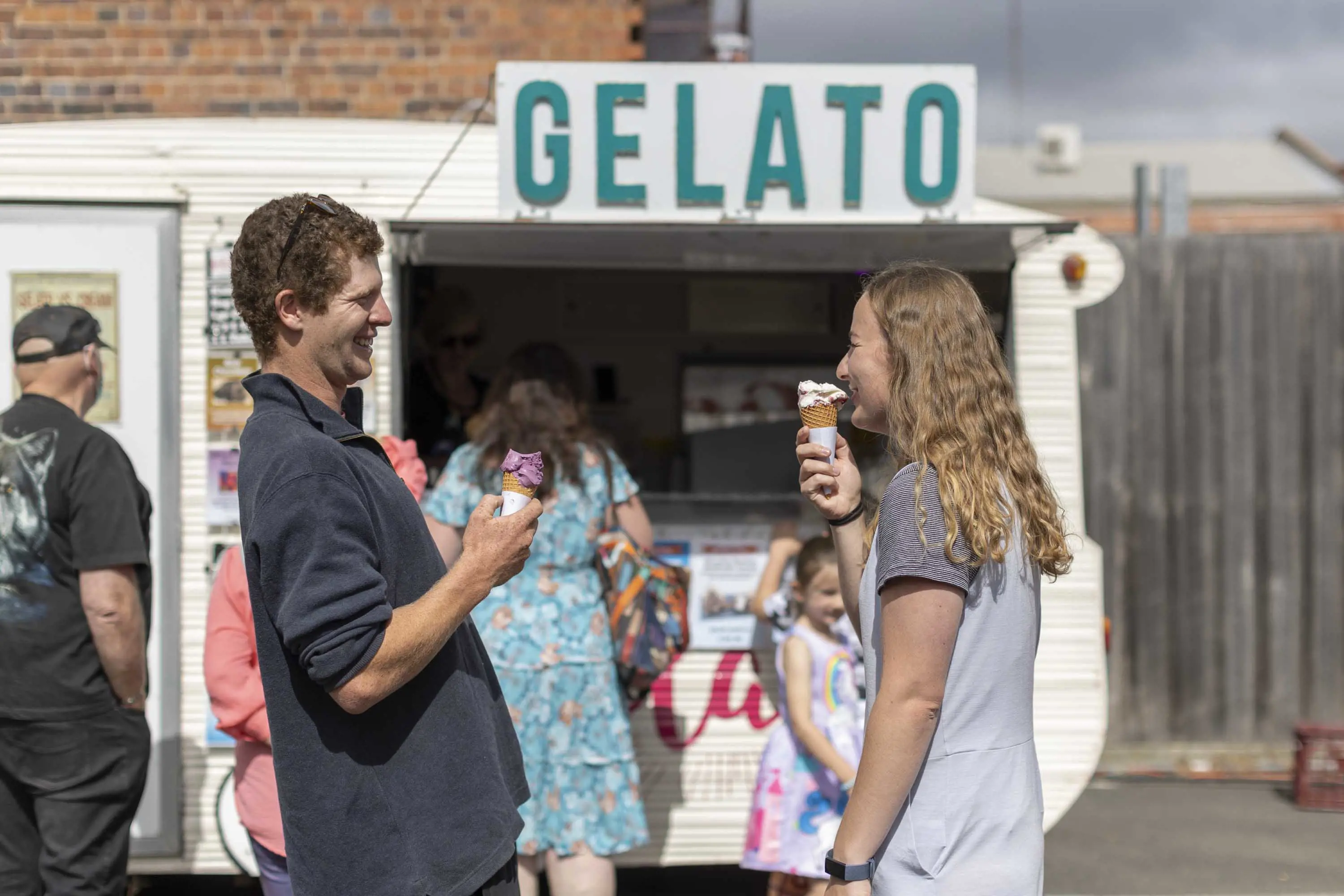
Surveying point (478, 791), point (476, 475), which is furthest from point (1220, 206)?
point (478, 791)

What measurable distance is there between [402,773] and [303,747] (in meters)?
0.16

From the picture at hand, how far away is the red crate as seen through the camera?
21.1ft

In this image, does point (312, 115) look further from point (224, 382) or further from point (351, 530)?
point (351, 530)

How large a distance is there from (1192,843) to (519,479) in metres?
5.04

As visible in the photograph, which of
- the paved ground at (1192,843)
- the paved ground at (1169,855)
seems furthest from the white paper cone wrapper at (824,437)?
the paved ground at (1192,843)

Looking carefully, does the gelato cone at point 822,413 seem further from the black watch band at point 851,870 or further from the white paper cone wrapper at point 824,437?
the black watch band at point 851,870

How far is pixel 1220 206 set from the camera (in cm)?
2331

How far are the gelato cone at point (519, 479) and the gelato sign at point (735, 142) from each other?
2173mm

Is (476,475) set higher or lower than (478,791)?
higher

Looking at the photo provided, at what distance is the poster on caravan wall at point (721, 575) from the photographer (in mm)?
4672

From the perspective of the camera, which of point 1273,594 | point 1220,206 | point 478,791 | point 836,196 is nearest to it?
point 478,791

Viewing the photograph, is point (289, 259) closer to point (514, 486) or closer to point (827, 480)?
point (514, 486)

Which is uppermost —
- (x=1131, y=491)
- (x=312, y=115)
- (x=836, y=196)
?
(x=312, y=115)

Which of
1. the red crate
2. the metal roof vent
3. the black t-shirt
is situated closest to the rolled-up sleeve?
the black t-shirt
